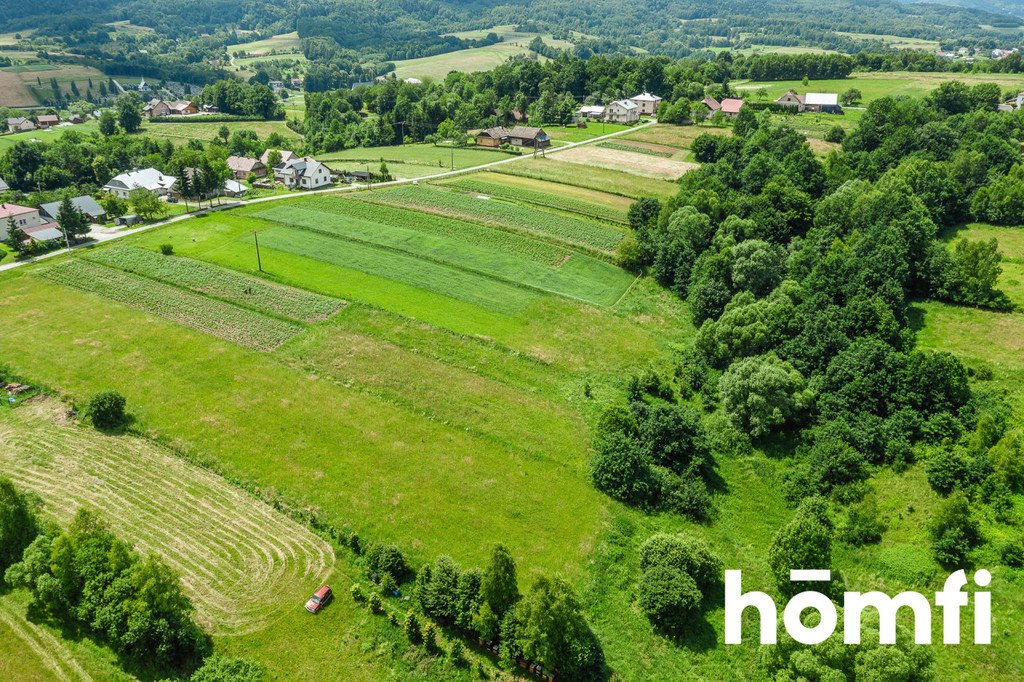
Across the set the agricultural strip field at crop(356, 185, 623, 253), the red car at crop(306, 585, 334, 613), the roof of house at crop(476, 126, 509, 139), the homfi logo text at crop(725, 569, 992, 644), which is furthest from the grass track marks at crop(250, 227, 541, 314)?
the roof of house at crop(476, 126, 509, 139)

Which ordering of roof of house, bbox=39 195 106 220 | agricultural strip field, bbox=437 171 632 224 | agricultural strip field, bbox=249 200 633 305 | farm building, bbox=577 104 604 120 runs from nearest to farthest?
agricultural strip field, bbox=249 200 633 305, roof of house, bbox=39 195 106 220, agricultural strip field, bbox=437 171 632 224, farm building, bbox=577 104 604 120

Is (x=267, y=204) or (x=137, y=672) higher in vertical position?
(x=267, y=204)

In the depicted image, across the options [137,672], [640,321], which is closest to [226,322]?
[137,672]

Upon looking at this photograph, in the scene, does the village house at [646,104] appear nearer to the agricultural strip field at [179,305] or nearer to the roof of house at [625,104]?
the roof of house at [625,104]

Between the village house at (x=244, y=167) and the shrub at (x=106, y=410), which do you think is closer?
the shrub at (x=106, y=410)

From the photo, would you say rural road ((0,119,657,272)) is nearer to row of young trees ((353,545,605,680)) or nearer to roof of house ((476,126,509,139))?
roof of house ((476,126,509,139))

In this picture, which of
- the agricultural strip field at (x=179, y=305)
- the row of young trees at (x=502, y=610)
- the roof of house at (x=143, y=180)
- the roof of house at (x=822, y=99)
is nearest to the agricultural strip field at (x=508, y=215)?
the agricultural strip field at (x=179, y=305)

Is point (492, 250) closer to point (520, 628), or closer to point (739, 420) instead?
point (739, 420)
